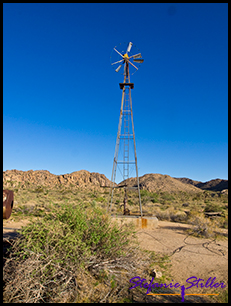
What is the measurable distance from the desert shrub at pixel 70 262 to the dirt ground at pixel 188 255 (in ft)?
3.00

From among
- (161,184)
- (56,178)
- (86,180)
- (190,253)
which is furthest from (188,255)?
(56,178)

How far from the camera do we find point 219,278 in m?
5.11

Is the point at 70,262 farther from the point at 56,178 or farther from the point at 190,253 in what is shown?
the point at 56,178

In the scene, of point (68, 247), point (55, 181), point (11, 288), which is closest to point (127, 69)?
point (68, 247)

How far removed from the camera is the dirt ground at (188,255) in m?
4.85

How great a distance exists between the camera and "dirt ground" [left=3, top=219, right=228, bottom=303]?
485 centimetres

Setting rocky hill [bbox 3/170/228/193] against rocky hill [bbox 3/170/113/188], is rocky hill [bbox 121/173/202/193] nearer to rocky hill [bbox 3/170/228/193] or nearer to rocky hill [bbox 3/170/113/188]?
rocky hill [bbox 3/170/228/193]

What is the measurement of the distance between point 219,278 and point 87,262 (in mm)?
3438

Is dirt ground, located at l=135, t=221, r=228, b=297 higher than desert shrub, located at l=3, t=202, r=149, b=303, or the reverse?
desert shrub, located at l=3, t=202, r=149, b=303

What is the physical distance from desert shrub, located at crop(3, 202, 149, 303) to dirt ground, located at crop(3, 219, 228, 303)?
0.91 metres

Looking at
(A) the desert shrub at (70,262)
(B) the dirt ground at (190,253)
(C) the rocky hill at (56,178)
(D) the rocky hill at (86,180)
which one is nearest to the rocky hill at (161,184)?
(D) the rocky hill at (86,180)

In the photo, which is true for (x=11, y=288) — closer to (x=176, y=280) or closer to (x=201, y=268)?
(x=176, y=280)

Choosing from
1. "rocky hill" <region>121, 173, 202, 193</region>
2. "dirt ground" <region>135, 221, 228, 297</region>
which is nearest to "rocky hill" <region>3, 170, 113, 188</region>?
"rocky hill" <region>121, 173, 202, 193</region>

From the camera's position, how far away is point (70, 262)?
4098mm
